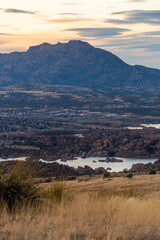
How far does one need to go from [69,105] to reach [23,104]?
1652cm

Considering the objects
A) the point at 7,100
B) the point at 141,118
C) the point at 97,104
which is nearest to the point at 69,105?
the point at 97,104

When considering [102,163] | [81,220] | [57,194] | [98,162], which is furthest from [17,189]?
[98,162]

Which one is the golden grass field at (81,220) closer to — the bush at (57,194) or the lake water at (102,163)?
the bush at (57,194)

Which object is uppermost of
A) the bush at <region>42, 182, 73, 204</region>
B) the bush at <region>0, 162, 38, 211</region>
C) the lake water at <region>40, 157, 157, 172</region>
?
the bush at <region>0, 162, 38, 211</region>

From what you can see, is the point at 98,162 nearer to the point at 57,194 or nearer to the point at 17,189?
the point at 57,194

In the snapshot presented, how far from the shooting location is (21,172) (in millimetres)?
13234

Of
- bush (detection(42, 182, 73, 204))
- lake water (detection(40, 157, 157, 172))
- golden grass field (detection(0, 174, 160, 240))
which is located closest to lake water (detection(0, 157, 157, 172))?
lake water (detection(40, 157, 157, 172))

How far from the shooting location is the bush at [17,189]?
40.6ft

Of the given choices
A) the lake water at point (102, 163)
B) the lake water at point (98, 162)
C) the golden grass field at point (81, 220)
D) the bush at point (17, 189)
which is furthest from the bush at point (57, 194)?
the lake water at point (98, 162)

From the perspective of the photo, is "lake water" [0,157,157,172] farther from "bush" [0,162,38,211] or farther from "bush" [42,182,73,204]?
"bush" [0,162,38,211]

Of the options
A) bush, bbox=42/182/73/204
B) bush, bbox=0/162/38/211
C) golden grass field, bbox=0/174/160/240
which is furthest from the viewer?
bush, bbox=42/182/73/204

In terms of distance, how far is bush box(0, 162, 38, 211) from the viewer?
12.4 metres

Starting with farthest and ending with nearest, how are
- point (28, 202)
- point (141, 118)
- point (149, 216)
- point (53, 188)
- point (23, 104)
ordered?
point (23, 104), point (141, 118), point (53, 188), point (28, 202), point (149, 216)

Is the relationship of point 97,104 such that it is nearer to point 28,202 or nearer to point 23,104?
point 23,104
